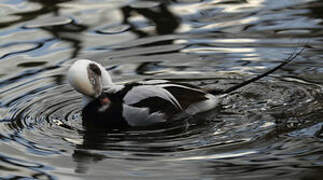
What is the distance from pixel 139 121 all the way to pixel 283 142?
110 centimetres

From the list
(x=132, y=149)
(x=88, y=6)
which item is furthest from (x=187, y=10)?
(x=132, y=149)

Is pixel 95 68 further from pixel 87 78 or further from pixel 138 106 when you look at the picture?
pixel 138 106

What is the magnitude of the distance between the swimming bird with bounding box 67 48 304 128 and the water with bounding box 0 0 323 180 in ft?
0.36

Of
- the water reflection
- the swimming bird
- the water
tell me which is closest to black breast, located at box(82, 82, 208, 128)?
the swimming bird

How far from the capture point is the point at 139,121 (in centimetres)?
594

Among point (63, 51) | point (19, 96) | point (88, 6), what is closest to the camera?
point (19, 96)

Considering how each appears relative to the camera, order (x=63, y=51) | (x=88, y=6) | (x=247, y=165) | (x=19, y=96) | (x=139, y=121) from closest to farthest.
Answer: (x=247, y=165), (x=139, y=121), (x=19, y=96), (x=63, y=51), (x=88, y=6)

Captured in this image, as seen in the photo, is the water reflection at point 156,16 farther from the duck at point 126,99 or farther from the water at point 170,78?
the duck at point 126,99

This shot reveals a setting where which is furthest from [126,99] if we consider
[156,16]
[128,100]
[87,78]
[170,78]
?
[156,16]

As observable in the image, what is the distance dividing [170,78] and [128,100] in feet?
3.53

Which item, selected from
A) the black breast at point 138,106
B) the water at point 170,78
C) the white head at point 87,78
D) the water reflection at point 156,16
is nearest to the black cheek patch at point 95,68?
the white head at point 87,78

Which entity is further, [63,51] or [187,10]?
[187,10]

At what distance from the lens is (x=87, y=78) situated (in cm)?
588

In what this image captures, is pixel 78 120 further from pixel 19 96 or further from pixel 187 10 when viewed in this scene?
pixel 187 10
